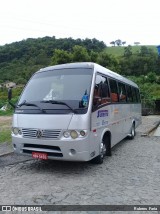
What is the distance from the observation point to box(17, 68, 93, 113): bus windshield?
6.44 metres

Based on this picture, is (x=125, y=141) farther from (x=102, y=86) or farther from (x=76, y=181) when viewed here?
(x=76, y=181)

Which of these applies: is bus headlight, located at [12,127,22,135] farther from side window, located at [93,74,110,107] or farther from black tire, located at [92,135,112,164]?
black tire, located at [92,135,112,164]

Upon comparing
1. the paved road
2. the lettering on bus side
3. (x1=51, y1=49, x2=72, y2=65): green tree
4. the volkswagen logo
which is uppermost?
(x1=51, y1=49, x2=72, y2=65): green tree

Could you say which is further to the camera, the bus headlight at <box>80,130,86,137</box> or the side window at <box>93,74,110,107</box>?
the side window at <box>93,74,110,107</box>

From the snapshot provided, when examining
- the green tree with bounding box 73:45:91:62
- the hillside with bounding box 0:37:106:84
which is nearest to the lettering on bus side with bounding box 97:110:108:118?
the green tree with bounding box 73:45:91:62

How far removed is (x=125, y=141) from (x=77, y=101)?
225 inches

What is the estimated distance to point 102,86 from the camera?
23.7 feet

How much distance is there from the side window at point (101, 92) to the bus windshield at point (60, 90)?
0.83 ft

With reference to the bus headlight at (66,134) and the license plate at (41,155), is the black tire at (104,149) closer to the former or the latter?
the bus headlight at (66,134)

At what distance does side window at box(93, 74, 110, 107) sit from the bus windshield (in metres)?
0.25

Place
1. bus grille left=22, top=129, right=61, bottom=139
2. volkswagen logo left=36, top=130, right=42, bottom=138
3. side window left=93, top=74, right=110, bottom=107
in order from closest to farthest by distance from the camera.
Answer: bus grille left=22, top=129, right=61, bottom=139 < volkswagen logo left=36, top=130, right=42, bottom=138 < side window left=93, top=74, right=110, bottom=107

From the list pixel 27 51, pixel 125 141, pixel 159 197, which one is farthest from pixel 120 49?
pixel 159 197

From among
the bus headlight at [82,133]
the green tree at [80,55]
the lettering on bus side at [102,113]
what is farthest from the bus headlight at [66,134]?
the green tree at [80,55]

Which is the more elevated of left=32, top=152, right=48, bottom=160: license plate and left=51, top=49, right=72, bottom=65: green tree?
left=51, top=49, right=72, bottom=65: green tree
